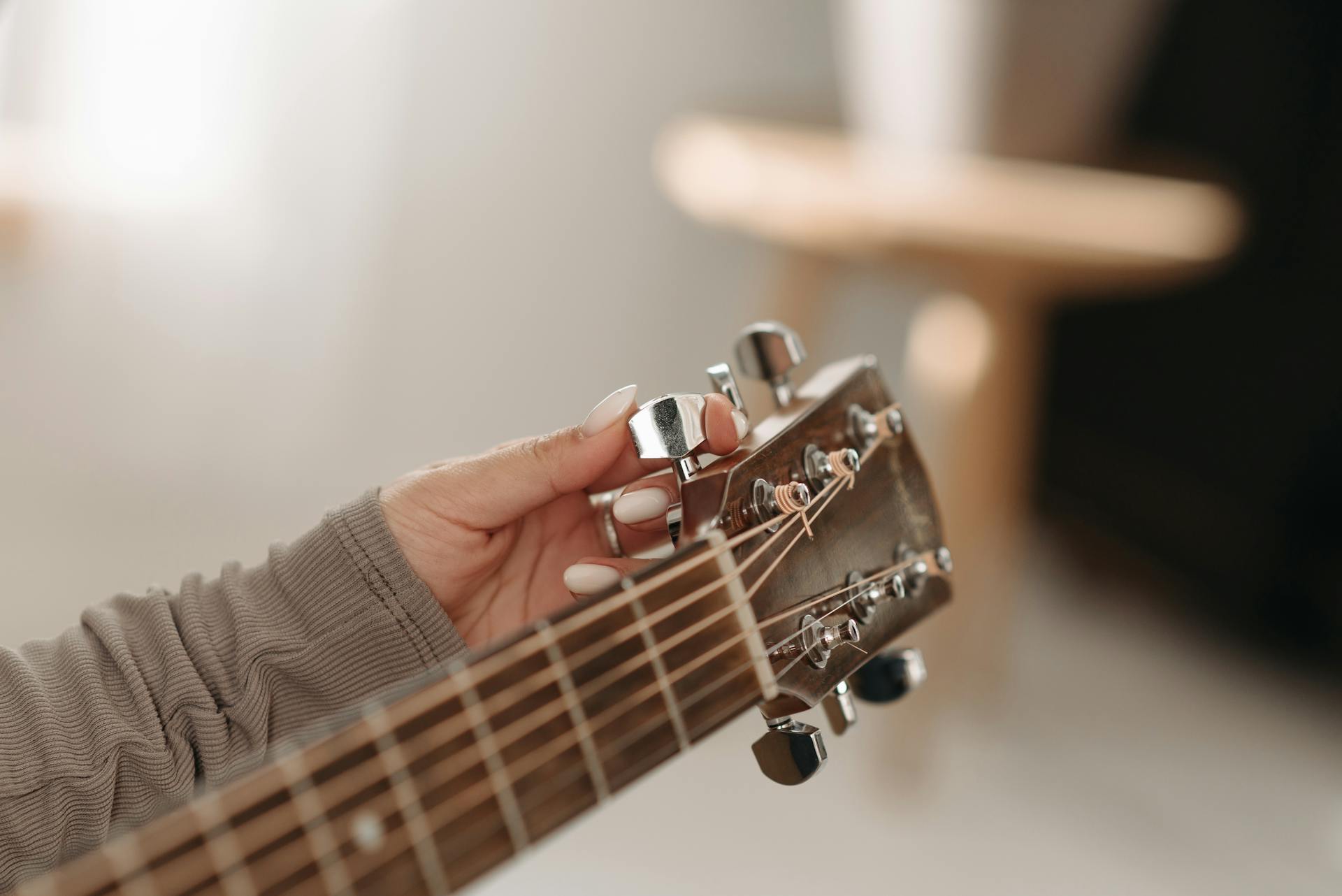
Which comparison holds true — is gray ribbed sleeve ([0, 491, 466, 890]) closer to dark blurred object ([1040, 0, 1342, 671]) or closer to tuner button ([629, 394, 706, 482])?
tuner button ([629, 394, 706, 482])

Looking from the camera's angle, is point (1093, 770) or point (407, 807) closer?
point (407, 807)

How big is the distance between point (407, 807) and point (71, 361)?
4.27 feet

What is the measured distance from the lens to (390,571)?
0.63 m

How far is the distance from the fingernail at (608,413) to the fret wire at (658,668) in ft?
0.49

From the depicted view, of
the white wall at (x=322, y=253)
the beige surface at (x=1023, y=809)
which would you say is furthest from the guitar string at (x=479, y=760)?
the white wall at (x=322, y=253)

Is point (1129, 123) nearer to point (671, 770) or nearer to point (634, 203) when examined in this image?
point (634, 203)

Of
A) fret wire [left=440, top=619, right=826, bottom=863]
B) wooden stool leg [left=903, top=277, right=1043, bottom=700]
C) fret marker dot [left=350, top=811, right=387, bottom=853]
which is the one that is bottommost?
wooden stool leg [left=903, top=277, right=1043, bottom=700]

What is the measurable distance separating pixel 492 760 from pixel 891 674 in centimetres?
26

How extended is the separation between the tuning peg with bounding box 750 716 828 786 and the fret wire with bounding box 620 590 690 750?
0.23 feet

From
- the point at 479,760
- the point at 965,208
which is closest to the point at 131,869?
the point at 479,760

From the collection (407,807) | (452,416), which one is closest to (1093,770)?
(452,416)

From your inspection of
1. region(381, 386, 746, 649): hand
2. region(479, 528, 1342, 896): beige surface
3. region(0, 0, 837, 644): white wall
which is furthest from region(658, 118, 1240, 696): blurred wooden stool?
region(381, 386, 746, 649): hand

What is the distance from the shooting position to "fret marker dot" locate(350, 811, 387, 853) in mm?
408

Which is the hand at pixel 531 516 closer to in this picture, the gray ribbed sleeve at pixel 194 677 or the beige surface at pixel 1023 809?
the gray ribbed sleeve at pixel 194 677
